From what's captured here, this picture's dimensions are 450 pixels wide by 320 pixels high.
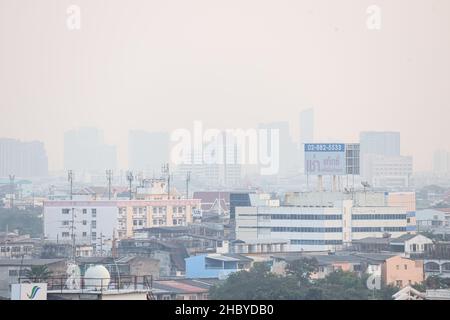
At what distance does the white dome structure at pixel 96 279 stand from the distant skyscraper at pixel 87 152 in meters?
33.1

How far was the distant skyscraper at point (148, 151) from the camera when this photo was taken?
140 ft

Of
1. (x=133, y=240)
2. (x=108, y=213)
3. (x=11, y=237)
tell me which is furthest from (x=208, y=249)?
(x=108, y=213)

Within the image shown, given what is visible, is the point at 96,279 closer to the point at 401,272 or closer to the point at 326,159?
the point at 401,272

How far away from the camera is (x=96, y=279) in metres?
9.43

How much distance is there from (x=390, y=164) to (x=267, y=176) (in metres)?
6.56

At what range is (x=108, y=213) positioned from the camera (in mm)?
24484

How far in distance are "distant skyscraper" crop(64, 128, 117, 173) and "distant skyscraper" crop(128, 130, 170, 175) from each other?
62 centimetres

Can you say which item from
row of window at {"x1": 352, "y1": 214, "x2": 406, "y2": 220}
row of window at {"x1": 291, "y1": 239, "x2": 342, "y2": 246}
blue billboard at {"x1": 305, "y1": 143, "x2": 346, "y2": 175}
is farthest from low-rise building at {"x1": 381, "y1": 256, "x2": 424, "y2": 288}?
blue billboard at {"x1": 305, "y1": 143, "x2": 346, "y2": 175}

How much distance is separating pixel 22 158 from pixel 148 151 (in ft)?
12.2

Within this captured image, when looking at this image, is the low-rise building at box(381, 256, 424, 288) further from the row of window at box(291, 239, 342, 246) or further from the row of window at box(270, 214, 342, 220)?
the row of window at box(270, 214, 342, 220)

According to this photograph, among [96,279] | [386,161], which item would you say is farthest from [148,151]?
[96,279]

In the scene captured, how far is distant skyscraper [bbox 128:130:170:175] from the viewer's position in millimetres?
42594

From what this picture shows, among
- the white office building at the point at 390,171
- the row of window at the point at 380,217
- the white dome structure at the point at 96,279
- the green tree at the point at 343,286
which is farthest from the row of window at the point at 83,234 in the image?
the white office building at the point at 390,171

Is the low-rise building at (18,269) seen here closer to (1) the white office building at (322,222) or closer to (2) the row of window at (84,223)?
(1) the white office building at (322,222)
